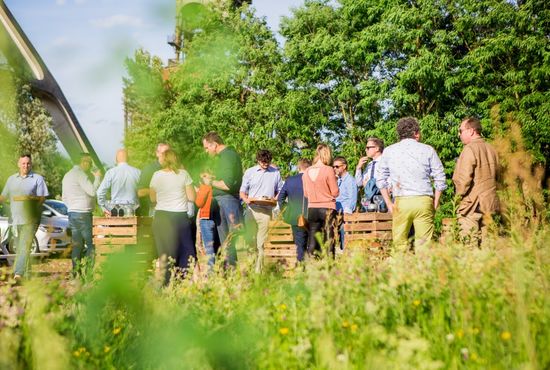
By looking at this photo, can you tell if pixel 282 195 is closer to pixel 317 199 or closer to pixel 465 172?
pixel 317 199

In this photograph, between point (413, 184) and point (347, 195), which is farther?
point (347, 195)

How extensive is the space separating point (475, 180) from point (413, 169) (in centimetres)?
64

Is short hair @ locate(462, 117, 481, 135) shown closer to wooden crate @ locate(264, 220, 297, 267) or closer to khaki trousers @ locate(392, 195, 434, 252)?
khaki trousers @ locate(392, 195, 434, 252)

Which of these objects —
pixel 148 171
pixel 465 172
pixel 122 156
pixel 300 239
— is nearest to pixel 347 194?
pixel 300 239

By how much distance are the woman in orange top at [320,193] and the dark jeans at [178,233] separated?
6.23 feet

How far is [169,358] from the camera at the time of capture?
5.01ft

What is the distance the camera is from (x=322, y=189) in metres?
8.34

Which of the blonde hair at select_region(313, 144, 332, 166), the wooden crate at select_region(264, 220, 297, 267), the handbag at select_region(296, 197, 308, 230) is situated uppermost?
the blonde hair at select_region(313, 144, 332, 166)

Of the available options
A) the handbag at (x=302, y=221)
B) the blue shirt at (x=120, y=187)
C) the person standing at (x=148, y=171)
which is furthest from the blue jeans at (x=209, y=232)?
the person standing at (x=148, y=171)

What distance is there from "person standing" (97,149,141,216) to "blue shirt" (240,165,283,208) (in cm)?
680

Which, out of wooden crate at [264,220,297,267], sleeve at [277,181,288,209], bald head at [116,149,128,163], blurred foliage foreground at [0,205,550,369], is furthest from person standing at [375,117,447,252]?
bald head at [116,149,128,163]

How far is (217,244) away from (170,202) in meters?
1.30

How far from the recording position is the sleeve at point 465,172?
665cm

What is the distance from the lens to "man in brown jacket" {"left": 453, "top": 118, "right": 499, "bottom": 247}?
259 inches
